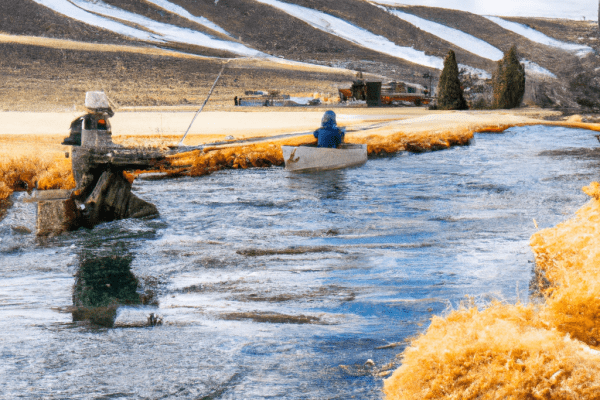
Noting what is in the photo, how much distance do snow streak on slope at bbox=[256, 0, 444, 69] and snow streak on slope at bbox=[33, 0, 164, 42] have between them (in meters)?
22.4

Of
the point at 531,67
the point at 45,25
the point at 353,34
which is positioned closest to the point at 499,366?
the point at 531,67

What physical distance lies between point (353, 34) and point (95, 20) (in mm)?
32935

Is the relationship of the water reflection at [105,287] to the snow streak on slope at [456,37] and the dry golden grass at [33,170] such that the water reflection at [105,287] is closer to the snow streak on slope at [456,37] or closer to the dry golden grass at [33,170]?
the dry golden grass at [33,170]

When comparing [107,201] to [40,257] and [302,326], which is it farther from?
[302,326]

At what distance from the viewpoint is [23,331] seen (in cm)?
546

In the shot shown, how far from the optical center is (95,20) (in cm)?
7469

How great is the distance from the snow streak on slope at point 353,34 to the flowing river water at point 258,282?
61359mm

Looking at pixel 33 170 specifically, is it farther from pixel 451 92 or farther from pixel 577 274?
pixel 451 92

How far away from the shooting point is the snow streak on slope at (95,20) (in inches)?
2694

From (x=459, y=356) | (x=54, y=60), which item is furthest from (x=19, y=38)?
(x=459, y=356)

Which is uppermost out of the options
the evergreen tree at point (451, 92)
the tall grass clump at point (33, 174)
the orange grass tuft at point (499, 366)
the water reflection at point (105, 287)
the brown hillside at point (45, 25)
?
the brown hillside at point (45, 25)

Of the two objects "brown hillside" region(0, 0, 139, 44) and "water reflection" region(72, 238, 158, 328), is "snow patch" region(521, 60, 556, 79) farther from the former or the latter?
"brown hillside" region(0, 0, 139, 44)

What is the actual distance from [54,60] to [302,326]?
5144 centimetres

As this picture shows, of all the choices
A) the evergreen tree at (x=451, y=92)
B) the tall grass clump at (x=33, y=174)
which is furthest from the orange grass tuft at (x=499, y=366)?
the evergreen tree at (x=451, y=92)
